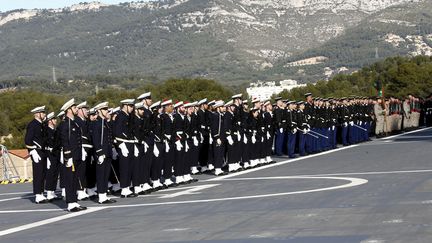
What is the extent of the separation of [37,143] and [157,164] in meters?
2.58

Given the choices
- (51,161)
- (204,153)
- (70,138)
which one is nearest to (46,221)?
(70,138)

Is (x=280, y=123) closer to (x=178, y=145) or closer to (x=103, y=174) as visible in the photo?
(x=178, y=145)

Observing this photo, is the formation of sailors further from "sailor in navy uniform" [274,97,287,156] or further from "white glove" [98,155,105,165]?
"sailor in navy uniform" [274,97,287,156]

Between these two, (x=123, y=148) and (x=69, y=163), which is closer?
(x=69, y=163)

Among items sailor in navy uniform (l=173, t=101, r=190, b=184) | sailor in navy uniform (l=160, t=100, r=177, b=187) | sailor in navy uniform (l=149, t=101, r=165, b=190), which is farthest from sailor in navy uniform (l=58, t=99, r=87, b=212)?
sailor in navy uniform (l=173, t=101, r=190, b=184)

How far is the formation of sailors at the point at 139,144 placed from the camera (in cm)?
1752

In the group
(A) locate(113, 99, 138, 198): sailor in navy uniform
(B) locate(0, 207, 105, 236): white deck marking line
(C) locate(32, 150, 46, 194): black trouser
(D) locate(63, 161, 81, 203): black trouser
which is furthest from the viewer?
(C) locate(32, 150, 46, 194): black trouser

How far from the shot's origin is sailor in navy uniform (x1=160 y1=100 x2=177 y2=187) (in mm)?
20141

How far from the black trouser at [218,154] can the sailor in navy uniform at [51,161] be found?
5.23 metres

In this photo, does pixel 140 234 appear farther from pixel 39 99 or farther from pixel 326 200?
pixel 39 99

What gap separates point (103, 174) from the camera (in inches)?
704

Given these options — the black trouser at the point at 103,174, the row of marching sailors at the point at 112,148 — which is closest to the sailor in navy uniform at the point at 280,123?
the row of marching sailors at the point at 112,148

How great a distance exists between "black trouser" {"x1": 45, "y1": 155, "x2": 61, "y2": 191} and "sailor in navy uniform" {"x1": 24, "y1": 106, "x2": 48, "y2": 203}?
0.13 meters

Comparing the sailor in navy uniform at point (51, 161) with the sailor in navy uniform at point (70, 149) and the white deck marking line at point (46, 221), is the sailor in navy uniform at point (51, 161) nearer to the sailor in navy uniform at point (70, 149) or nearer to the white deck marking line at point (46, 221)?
the sailor in navy uniform at point (70, 149)
